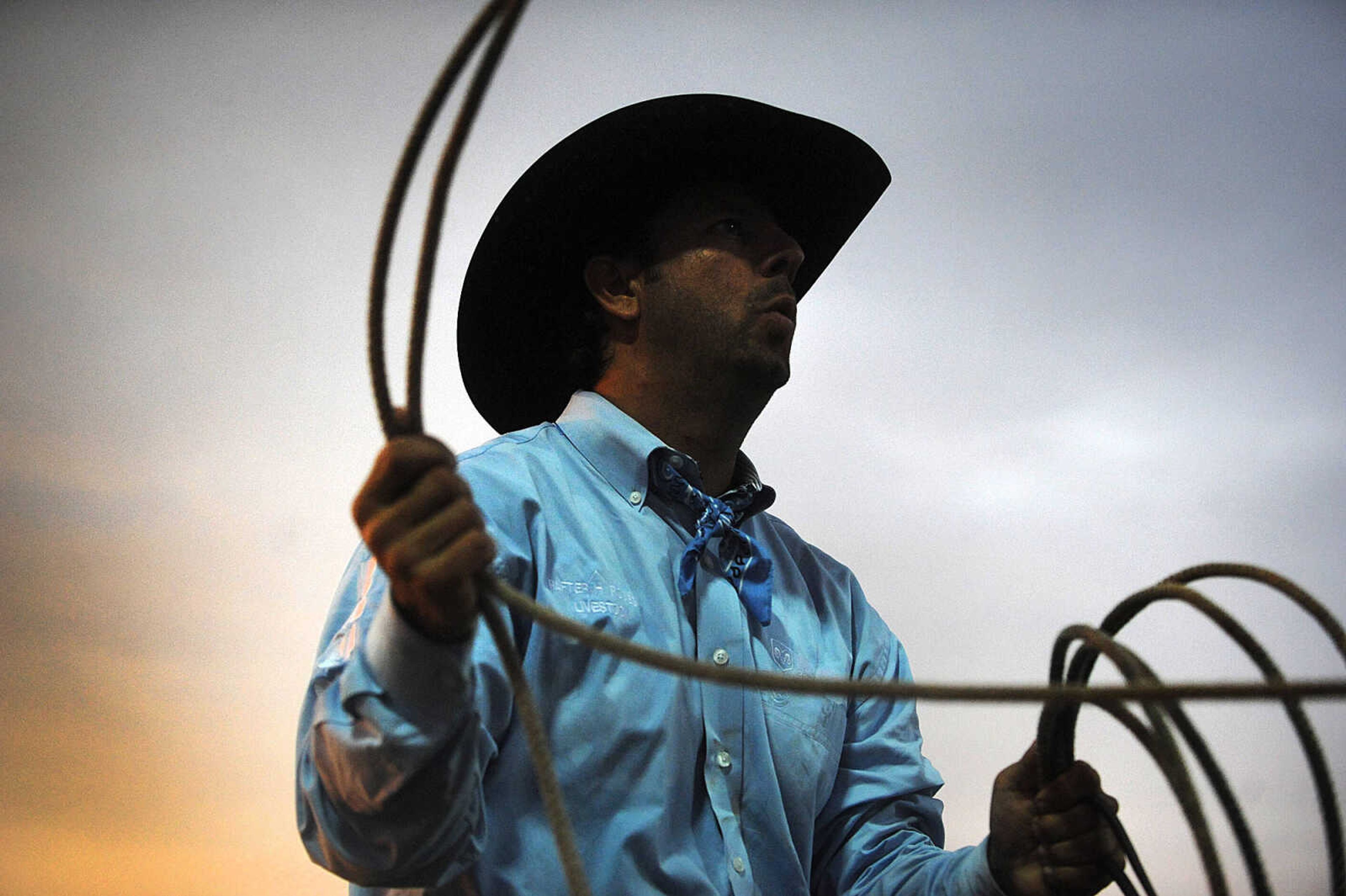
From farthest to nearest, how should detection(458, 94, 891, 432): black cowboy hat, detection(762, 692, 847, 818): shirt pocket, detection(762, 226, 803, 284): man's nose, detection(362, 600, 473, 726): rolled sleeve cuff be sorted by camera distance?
detection(458, 94, 891, 432): black cowboy hat → detection(762, 226, 803, 284): man's nose → detection(762, 692, 847, 818): shirt pocket → detection(362, 600, 473, 726): rolled sleeve cuff

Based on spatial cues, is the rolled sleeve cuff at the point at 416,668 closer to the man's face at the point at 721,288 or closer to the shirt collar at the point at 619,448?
the shirt collar at the point at 619,448

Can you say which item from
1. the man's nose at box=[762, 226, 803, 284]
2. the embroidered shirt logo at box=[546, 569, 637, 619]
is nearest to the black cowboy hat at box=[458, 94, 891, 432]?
the man's nose at box=[762, 226, 803, 284]

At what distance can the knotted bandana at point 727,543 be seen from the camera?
4.10 feet

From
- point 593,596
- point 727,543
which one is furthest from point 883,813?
point 593,596

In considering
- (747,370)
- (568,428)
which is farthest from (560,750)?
(747,370)

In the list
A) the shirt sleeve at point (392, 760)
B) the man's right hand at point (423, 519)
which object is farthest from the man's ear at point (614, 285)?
the man's right hand at point (423, 519)

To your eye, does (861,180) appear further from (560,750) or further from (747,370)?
(560,750)

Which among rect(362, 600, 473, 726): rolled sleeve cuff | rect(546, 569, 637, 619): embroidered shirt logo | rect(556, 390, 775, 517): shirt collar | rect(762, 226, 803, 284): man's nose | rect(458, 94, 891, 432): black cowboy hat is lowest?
rect(362, 600, 473, 726): rolled sleeve cuff

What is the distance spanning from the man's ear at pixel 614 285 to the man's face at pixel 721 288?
1.1 inches

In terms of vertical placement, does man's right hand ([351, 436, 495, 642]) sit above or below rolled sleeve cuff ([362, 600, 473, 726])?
above

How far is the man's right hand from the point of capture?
0.68 meters

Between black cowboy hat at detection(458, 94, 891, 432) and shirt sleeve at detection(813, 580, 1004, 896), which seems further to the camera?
black cowboy hat at detection(458, 94, 891, 432)

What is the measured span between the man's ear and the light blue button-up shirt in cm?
17

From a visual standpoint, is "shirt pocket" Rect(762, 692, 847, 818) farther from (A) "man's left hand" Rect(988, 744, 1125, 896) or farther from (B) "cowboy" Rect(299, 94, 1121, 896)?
(A) "man's left hand" Rect(988, 744, 1125, 896)
